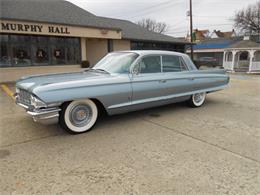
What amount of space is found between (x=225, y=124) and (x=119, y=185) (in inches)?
126

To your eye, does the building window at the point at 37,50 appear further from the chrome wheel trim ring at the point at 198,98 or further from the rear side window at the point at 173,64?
the chrome wheel trim ring at the point at 198,98

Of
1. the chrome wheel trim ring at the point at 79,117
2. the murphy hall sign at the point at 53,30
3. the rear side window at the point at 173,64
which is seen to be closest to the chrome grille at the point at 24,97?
the chrome wheel trim ring at the point at 79,117

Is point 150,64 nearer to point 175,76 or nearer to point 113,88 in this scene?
point 175,76

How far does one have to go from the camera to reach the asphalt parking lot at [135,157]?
97.5 inches

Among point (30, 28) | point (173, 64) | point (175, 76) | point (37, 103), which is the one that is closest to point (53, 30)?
point (30, 28)

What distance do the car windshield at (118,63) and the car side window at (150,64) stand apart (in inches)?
9.6

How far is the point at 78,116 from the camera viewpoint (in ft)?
13.4

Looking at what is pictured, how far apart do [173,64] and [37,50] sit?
36.7ft

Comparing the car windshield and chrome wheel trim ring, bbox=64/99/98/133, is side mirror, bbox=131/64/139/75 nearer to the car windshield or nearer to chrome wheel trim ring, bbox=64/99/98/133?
the car windshield

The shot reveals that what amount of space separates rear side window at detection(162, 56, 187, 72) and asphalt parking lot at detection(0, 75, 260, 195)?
1.34m

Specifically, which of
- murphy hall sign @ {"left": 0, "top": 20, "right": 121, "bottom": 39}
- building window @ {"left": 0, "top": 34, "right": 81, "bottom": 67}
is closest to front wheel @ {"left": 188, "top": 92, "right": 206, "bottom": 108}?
murphy hall sign @ {"left": 0, "top": 20, "right": 121, "bottom": 39}

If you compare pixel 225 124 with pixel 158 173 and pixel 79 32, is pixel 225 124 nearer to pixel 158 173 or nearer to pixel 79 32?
pixel 158 173

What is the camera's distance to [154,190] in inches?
94.4

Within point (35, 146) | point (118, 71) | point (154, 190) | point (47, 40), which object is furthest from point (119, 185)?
point (47, 40)
